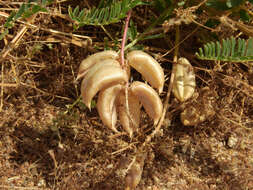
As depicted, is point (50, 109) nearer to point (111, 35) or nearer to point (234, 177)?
point (111, 35)

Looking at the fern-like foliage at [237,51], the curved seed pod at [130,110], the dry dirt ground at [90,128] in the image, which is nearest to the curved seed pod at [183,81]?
the dry dirt ground at [90,128]

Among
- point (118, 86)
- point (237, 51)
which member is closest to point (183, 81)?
point (237, 51)

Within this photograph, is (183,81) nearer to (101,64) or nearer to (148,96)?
(148,96)

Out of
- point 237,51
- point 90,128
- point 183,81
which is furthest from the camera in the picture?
point 90,128

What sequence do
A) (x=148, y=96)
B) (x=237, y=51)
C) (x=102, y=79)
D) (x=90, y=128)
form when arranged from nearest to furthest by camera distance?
(x=102, y=79)
(x=148, y=96)
(x=237, y=51)
(x=90, y=128)

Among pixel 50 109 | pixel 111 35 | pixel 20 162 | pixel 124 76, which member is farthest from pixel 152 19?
pixel 20 162

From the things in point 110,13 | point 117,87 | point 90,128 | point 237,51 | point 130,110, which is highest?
point 110,13

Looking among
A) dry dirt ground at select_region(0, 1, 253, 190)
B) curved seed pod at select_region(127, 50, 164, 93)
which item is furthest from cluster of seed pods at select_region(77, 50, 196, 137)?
dry dirt ground at select_region(0, 1, 253, 190)
